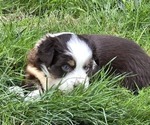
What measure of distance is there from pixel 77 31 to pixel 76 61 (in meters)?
1.74

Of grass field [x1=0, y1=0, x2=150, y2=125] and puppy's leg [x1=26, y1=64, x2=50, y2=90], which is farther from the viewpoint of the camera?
puppy's leg [x1=26, y1=64, x2=50, y2=90]

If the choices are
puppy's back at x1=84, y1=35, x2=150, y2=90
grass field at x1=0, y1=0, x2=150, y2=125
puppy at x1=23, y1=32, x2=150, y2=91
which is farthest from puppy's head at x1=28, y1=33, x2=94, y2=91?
puppy's back at x1=84, y1=35, x2=150, y2=90

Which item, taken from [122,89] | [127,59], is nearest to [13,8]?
[127,59]

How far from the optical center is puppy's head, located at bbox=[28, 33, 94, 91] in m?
5.67

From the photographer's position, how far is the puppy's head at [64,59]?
567cm

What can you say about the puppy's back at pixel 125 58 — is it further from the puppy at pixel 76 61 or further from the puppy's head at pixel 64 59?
the puppy's head at pixel 64 59

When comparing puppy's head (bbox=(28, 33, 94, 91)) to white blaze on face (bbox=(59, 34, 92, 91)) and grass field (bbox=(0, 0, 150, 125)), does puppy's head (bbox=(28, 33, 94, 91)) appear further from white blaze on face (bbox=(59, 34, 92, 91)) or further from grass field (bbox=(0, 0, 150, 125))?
grass field (bbox=(0, 0, 150, 125))

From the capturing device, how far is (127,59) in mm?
6535

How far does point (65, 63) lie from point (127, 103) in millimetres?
738

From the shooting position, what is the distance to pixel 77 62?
571cm

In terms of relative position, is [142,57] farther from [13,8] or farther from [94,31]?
[13,8]

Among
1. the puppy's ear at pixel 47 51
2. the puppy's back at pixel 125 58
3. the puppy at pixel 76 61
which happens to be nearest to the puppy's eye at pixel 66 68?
the puppy at pixel 76 61

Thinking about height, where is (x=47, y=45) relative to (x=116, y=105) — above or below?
above

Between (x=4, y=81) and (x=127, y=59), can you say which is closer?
(x=4, y=81)
